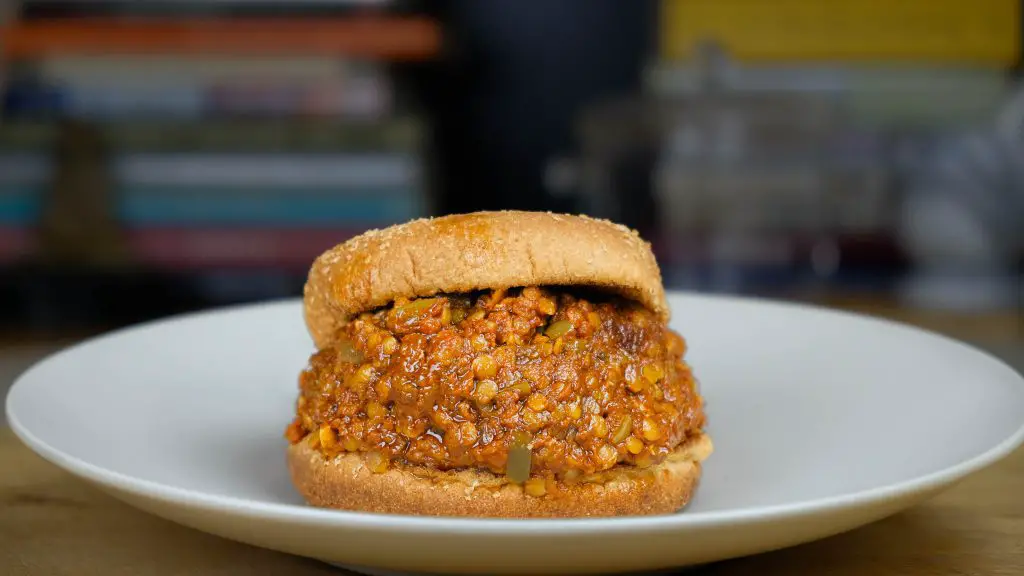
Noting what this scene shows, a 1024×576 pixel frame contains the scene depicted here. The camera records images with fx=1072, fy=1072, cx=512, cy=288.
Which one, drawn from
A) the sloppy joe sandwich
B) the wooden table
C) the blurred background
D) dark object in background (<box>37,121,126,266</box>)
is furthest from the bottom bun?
dark object in background (<box>37,121,126,266</box>)

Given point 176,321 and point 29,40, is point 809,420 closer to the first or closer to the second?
point 176,321

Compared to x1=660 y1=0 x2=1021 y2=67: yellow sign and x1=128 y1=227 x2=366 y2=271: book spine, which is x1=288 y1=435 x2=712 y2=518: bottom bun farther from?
x1=660 y1=0 x2=1021 y2=67: yellow sign

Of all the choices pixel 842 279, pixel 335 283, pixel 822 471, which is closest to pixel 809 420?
pixel 822 471

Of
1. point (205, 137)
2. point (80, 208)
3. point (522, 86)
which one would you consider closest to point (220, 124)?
point (205, 137)

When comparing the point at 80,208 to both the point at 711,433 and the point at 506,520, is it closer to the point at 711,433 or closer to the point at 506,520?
the point at 711,433

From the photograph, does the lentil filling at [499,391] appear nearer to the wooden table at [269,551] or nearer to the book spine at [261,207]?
the wooden table at [269,551]

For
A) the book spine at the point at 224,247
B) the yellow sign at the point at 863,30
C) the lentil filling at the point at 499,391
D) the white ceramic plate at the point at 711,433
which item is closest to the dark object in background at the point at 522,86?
the yellow sign at the point at 863,30
